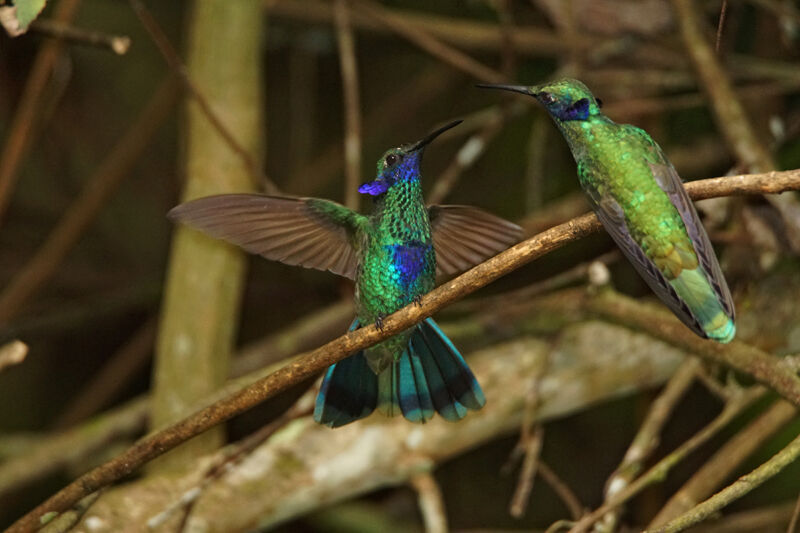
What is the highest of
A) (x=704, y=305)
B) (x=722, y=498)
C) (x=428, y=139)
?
(x=428, y=139)

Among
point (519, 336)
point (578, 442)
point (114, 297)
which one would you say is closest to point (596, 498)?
point (578, 442)

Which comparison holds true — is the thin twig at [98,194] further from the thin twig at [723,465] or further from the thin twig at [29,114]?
the thin twig at [723,465]

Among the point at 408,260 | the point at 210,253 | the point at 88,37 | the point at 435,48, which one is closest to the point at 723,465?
the point at 408,260

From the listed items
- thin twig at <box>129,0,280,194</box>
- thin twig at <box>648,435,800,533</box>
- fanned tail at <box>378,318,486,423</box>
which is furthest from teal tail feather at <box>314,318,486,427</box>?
thin twig at <box>129,0,280,194</box>

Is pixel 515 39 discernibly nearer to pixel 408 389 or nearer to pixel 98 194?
pixel 98 194

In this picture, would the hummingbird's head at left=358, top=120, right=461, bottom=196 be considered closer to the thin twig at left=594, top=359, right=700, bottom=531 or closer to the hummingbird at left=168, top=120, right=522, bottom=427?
the hummingbird at left=168, top=120, right=522, bottom=427

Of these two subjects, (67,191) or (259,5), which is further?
(67,191)

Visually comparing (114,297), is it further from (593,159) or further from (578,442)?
(593,159)
